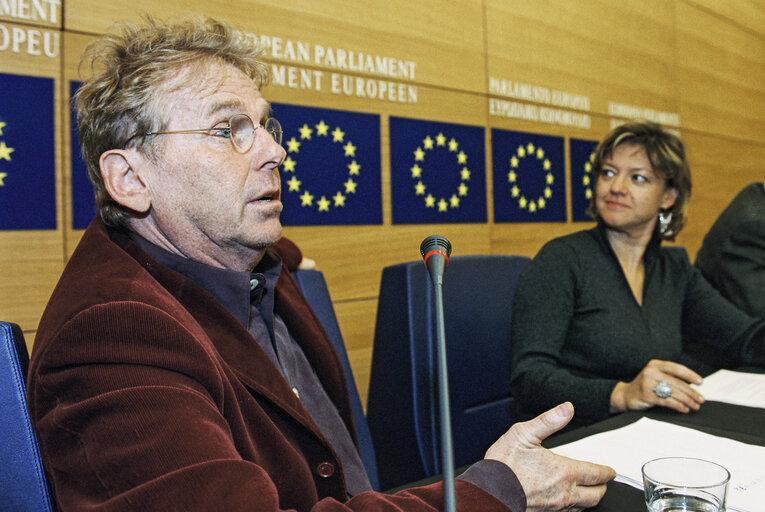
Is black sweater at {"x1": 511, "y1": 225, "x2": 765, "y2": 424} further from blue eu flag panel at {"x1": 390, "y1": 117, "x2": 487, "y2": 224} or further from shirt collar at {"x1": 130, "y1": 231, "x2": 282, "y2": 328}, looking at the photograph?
blue eu flag panel at {"x1": 390, "y1": 117, "x2": 487, "y2": 224}

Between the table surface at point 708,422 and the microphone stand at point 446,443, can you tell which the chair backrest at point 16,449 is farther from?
the table surface at point 708,422

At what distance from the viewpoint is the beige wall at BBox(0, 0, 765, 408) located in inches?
77.2

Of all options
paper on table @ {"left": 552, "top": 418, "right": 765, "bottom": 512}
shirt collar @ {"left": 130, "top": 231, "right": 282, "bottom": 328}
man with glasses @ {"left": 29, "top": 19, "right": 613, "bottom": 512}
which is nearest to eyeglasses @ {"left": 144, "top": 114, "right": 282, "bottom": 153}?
man with glasses @ {"left": 29, "top": 19, "right": 613, "bottom": 512}

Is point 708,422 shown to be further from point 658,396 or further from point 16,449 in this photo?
point 16,449

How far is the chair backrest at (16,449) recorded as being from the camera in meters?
0.75

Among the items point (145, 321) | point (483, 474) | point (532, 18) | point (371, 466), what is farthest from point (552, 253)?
point (532, 18)

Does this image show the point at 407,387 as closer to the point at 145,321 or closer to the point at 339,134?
the point at 145,321

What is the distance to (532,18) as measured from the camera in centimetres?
345

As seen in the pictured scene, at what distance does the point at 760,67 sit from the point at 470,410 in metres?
5.23

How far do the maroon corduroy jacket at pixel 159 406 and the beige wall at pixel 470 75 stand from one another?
4.19 ft

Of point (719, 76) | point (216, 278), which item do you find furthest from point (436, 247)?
point (719, 76)

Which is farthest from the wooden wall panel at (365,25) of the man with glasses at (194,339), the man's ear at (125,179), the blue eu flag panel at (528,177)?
the man's ear at (125,179)

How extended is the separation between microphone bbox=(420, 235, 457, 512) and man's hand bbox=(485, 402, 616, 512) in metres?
0.25

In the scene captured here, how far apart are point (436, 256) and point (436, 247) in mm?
18
